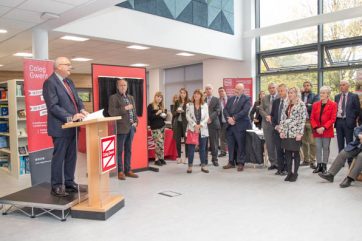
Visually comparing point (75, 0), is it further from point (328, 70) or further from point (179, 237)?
point (328, 70)

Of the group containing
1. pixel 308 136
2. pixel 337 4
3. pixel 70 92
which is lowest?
pixel 308 136

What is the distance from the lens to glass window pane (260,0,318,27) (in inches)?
336

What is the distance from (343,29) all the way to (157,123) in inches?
195

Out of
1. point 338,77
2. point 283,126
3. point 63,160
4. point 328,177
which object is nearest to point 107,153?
point 63,160

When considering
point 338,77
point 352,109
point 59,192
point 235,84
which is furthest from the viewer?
point 235,84

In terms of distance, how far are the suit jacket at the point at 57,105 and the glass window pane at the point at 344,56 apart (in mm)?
6618

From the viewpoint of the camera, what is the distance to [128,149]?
5473 millimetres

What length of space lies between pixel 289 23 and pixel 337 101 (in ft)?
11.3

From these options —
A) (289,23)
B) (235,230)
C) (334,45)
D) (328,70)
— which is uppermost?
(289,23)

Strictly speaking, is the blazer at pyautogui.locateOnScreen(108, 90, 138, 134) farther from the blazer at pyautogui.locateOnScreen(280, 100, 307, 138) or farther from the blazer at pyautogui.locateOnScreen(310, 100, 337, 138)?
the blazer at pyautogui.locateOnScreen(310, 100, 337, 138)

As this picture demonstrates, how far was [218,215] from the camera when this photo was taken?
361cm

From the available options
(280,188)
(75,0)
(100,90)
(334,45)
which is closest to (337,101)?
(280,188)

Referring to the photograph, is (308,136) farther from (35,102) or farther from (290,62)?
(35,102)

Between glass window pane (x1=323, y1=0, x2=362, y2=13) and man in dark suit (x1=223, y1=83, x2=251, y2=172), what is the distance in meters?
3.79
